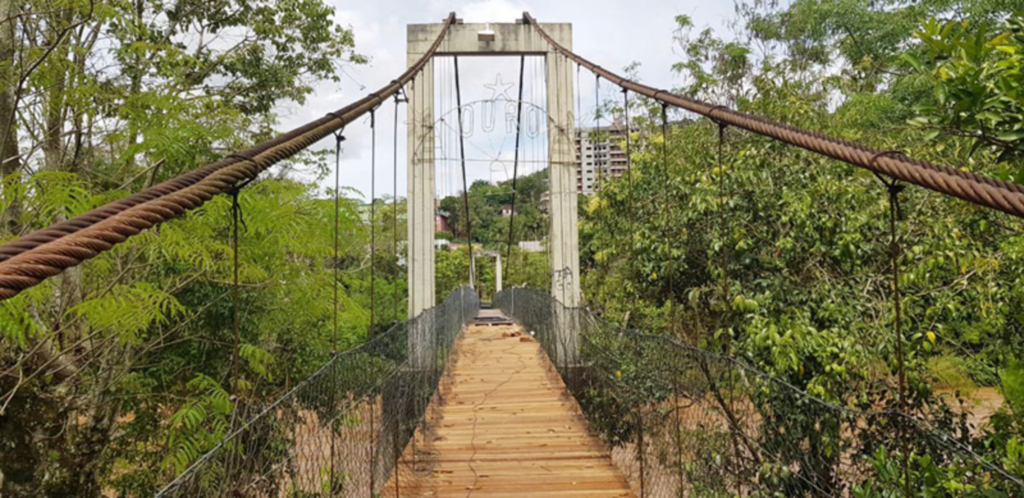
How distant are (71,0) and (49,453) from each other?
1.92 metres

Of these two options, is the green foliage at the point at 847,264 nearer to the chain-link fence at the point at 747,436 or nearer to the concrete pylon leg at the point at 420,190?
the chain-link fence at the point at 747,436

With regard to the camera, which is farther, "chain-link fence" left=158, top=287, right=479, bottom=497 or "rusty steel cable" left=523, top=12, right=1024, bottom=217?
"chain-link fence" left=158, top=287, right=479, bottom=497

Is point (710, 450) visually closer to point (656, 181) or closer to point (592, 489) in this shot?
point (592, 489)

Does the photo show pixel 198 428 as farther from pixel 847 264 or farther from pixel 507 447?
pixel 847 264

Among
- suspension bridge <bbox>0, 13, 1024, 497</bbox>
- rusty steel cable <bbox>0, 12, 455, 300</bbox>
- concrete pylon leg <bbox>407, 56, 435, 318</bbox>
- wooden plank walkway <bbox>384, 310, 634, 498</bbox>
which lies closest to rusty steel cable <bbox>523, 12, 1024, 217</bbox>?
suspension bridge <bbox>0, 13, 1024, 497</bbox>

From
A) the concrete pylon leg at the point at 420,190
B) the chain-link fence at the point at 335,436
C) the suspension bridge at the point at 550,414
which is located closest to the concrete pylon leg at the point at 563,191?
the suspension bridge at the point at 550,414

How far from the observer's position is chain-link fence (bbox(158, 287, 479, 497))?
1066 mm

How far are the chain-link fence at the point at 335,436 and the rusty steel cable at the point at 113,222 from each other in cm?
34

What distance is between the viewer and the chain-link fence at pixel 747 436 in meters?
1.31

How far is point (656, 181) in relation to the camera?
439 cm

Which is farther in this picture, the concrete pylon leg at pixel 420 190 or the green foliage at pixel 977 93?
the concrete pylon leg at pixel 420 190

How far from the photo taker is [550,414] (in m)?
3.21

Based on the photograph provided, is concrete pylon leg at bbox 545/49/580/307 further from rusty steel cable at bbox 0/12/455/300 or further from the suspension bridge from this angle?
rusty steel cable at bbox 0/12/455/300

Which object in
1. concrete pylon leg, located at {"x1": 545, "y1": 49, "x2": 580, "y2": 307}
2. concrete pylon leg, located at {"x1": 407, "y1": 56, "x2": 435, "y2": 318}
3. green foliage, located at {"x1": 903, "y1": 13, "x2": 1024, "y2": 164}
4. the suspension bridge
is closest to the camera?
the suspension bridge
